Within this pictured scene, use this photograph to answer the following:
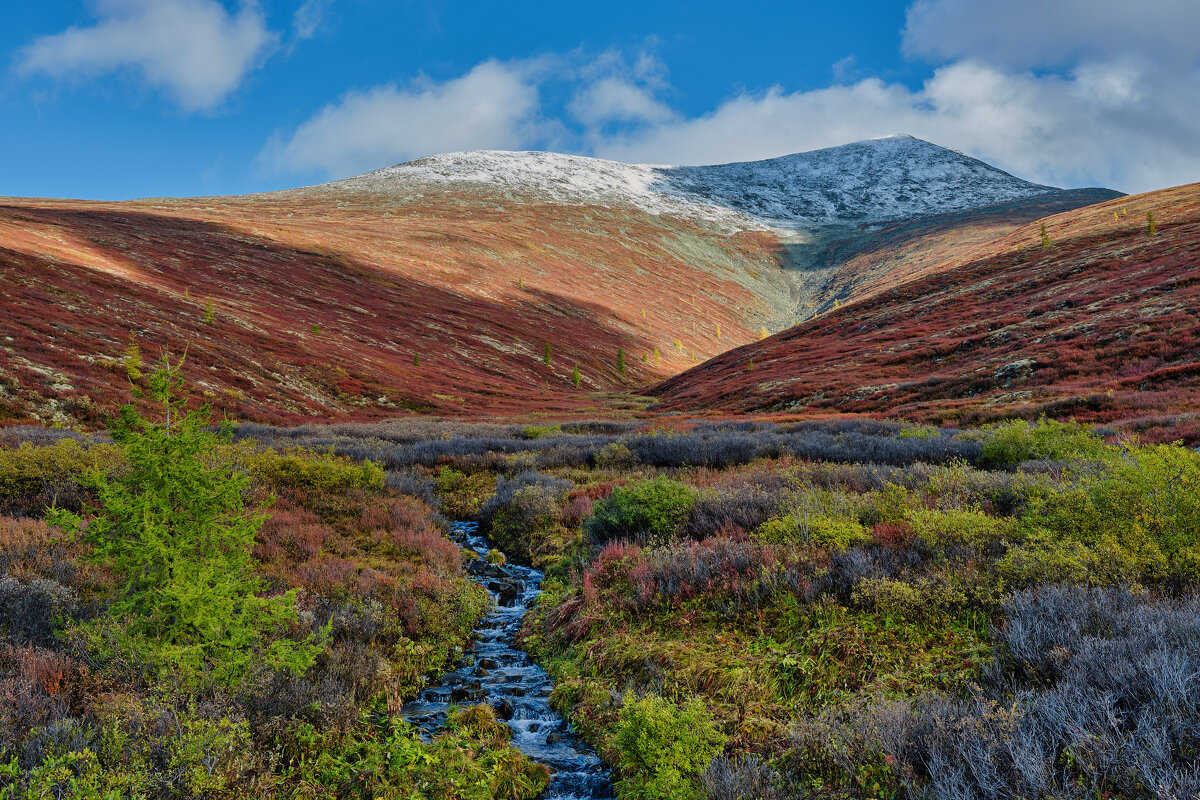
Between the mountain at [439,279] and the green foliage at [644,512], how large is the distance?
36.4ft

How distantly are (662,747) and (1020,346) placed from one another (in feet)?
122

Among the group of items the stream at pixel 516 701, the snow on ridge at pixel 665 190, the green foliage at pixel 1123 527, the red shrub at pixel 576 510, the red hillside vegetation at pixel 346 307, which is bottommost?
the stream at pixel 516 701

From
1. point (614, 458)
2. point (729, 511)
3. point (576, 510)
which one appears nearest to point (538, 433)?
point (614, 458)

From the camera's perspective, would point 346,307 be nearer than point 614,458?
No

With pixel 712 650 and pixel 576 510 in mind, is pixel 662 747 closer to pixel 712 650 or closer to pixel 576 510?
pixel 712 650

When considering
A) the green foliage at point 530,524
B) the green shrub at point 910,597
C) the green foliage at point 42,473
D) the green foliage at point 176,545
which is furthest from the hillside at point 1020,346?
the green foliage at point 42,473

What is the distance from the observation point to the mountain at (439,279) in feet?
110

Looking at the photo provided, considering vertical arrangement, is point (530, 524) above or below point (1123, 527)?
below

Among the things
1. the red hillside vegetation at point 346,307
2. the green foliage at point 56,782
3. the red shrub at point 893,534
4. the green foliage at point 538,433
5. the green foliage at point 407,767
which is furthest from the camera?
the red hillside vegetation at point 346,307

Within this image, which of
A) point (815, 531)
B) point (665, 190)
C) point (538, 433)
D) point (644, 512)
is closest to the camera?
point (815, 531)

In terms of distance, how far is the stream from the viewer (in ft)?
17.9

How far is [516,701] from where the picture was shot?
6762 mm

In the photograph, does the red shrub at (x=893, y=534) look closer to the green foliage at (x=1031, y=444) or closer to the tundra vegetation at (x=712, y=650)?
the tundra vegetation at (x=712, y=650)

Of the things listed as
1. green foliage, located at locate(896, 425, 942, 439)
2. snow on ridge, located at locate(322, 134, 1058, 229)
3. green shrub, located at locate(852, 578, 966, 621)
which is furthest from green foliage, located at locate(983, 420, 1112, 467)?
snow on ridge, located at locate(322, 134, 1058, 229)
